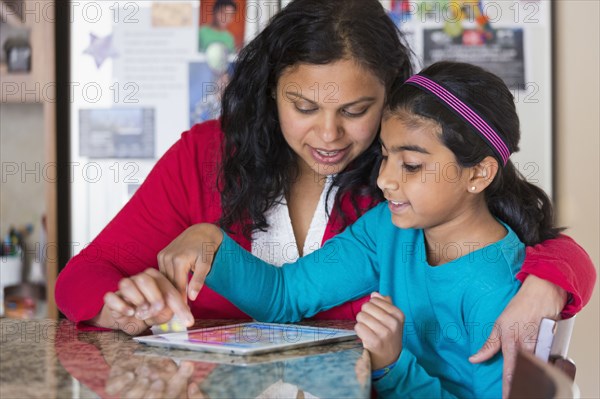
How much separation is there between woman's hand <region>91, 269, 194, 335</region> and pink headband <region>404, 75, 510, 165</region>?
20.8 inches

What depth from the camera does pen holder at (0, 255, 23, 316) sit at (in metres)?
2.49

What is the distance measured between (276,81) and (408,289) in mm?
498

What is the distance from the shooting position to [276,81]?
5.11 feet

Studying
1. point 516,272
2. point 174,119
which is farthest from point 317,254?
point 174,119

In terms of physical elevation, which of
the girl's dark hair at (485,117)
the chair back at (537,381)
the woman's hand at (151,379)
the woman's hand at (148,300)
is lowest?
the woman's hand at (151,379)

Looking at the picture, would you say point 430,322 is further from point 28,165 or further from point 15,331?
point 28,165

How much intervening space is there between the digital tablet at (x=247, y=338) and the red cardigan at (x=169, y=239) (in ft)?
0.71

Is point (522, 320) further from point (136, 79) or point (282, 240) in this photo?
point (136, 79)

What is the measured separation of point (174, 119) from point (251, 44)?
92 centimetres

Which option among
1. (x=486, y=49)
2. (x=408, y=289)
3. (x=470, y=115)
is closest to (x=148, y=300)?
(x=408, y=289)

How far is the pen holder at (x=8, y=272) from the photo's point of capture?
2.49 metres

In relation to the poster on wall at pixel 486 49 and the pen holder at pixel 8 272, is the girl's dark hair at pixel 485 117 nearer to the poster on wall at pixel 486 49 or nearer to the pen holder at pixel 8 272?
the poster on wall at pixel 486 49

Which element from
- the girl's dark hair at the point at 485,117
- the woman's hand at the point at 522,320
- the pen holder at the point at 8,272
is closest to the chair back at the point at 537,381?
the woman's hand at the point at 522,320

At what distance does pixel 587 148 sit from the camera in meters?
2.35
